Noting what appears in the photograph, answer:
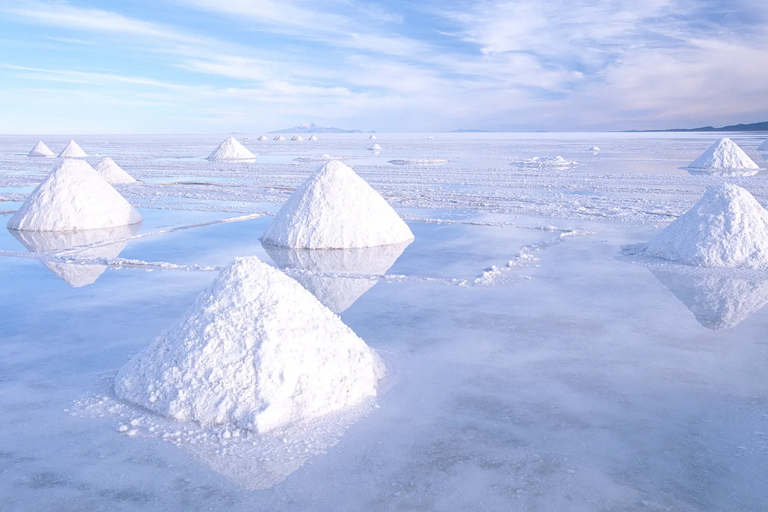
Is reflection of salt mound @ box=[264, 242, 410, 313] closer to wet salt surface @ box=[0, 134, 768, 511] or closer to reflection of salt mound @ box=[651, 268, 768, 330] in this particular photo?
wet salt surface @ box=[0, 134, 768, 511]

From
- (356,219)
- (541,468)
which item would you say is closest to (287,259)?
(356,219)

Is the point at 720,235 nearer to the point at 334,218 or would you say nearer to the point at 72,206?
the point at 334,218

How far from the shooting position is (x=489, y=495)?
272cm

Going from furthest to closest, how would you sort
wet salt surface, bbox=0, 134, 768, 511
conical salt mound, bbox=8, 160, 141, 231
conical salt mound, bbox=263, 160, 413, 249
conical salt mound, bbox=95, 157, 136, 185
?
conical salt mound, bbox=95, 157, 136, 185, conical salt mound, bbox=8, 160, 141, 231, conical salt mound, bbox=263, 160, 413, 249, wet salt surface, bbox=0, 134, 768, 511

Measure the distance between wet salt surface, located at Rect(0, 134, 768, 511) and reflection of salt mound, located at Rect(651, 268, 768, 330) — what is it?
0.11 ft

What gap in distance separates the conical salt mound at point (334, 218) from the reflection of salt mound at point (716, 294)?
3808 mm

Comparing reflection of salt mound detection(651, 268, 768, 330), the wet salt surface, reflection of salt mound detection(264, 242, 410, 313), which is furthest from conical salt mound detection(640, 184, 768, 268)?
reflection of salt mound detection(264, 242, 410, 313)

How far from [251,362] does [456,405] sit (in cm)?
126

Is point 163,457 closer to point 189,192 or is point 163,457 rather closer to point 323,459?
point 323,459

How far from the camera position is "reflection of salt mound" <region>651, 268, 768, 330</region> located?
5383 millimetres

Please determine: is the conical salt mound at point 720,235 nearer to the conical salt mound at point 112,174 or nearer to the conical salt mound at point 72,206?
the conical salt mound at point 72,206

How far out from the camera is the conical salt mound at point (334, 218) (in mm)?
8648

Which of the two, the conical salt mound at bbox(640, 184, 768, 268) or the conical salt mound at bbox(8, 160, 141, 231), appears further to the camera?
the conical salt mound at bbox(8, 160, 141, 231)

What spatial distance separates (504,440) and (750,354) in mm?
2469
